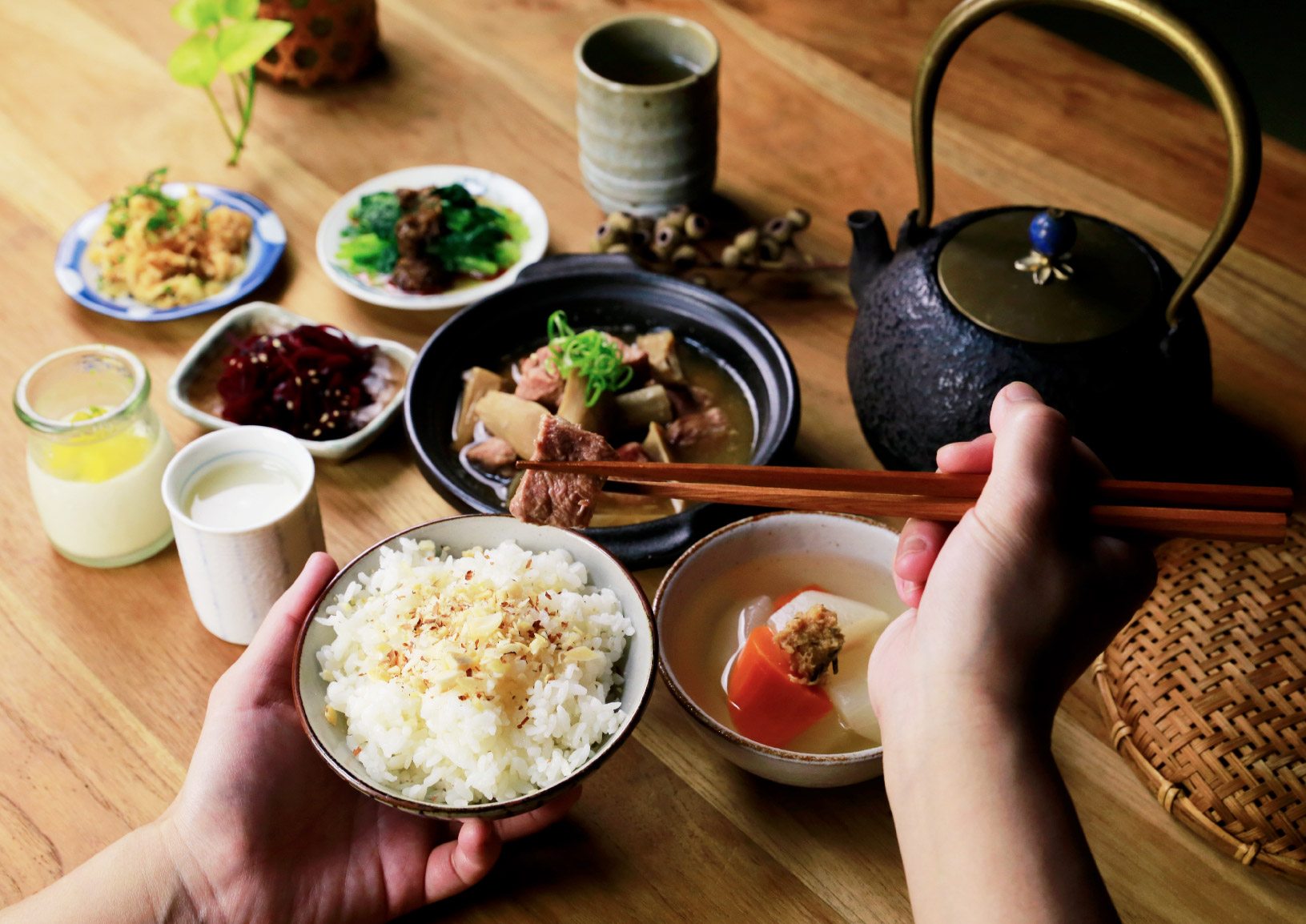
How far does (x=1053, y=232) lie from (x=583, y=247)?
1.05 metres

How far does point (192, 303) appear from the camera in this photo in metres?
2.02

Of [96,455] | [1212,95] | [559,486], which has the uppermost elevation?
[1212,95]

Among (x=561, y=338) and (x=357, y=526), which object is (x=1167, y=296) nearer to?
(x=561, y=338)

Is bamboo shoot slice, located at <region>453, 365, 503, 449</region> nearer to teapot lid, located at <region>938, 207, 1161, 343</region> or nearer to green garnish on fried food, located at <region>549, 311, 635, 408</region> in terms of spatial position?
green garnish on fried food, located at <region>549, 311, 635, 408</region>

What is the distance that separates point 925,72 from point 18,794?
61.7 inches

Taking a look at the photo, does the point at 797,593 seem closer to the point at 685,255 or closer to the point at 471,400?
the point at 471,400

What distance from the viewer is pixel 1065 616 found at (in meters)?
1.07

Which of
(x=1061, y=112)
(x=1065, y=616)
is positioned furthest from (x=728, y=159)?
(x=1065, y=616)

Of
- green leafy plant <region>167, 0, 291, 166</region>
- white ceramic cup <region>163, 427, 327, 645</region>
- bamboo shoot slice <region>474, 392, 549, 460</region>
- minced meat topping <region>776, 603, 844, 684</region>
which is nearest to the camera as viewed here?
minced meat topping <region>776, 603, 844, 684</region>

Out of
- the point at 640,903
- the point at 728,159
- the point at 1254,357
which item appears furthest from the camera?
the point at 728,159

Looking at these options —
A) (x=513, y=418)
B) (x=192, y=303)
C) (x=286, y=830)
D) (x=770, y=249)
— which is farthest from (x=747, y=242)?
(x=286, y=830)

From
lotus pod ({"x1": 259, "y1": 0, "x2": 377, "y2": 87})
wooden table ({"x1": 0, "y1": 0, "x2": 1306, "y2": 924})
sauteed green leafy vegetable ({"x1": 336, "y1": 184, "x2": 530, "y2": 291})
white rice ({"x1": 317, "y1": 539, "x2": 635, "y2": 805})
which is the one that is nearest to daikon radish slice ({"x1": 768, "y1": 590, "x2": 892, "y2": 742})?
wooden table ({"x1": 0, "y1": 0, "x2": 1306, "y2": 924})

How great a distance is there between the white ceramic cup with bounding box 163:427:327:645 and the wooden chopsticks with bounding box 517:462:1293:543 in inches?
17.2

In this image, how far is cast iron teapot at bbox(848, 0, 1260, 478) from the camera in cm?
142
